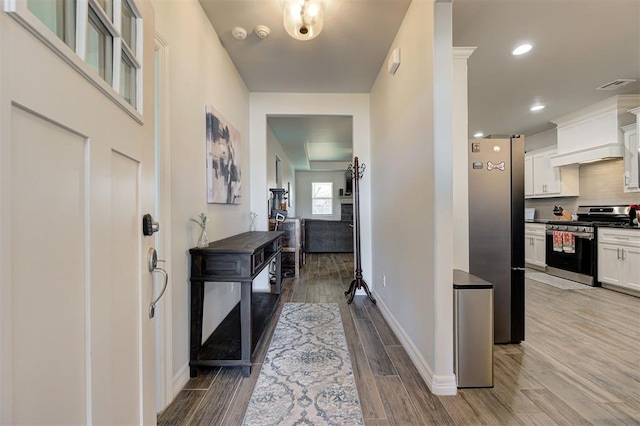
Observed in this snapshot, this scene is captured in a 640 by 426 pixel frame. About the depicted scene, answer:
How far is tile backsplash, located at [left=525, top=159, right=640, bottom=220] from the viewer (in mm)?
4266

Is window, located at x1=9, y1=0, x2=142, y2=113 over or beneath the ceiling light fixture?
beneath

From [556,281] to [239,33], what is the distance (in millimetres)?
5669

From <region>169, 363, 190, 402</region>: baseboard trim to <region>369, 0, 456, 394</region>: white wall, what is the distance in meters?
1.61

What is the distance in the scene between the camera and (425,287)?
1.87 metres

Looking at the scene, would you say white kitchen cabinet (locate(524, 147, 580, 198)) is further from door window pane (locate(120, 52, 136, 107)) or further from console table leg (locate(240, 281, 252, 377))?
door window pane (locate(120, 52, 136, 107))

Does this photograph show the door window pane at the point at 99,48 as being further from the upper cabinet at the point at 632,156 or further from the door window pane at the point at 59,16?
the upper cabinet at the point at 632,156

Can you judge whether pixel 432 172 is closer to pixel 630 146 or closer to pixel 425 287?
pixel 425 287

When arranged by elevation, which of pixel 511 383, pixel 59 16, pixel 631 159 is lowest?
pixel 511 383

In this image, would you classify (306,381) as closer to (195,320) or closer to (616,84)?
(195,320)

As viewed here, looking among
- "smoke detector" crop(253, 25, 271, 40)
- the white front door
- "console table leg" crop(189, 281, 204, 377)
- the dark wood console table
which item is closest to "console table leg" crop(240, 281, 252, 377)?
the dark wood console table

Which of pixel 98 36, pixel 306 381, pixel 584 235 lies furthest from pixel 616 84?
pixel 98 36

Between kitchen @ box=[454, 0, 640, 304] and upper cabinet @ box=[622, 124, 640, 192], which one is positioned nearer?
kitchen @ box=[454, 0, 640, 304]

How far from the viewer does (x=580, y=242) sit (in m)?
4.25

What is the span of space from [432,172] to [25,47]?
1.77 metres
